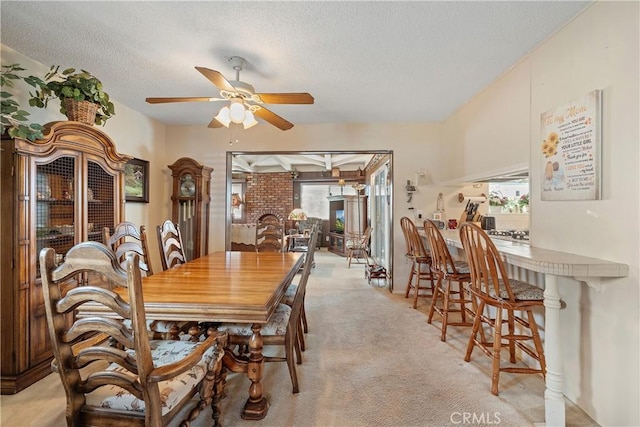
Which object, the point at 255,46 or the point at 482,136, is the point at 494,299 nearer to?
the point at 482,136

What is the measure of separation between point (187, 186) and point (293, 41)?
2703 mm

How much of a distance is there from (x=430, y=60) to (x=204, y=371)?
268 cm

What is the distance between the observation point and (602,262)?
5.15 feet

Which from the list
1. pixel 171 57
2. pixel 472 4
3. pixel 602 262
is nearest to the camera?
pixel 602 262

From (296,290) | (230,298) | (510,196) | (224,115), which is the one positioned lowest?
(296,290)

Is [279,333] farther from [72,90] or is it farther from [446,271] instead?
[72,90]

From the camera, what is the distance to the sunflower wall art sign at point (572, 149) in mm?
1716

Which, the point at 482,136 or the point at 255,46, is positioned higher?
the point at 255,46

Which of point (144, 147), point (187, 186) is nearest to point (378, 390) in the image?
point (187, 186)

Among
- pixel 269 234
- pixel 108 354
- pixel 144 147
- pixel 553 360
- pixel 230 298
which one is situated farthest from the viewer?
pixel 144 147

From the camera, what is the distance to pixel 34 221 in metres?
2.06

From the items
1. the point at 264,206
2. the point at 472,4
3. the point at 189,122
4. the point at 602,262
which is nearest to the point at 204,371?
the point at 602,262

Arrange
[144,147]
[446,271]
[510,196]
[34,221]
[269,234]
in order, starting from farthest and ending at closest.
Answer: [144,147], [510,196], [269,234], [446,271], [34,221]

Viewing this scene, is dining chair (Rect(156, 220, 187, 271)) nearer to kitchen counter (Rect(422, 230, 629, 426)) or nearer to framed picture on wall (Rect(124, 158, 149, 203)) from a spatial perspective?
framed picture on wall (Rect(124, 158, 149, 203))
